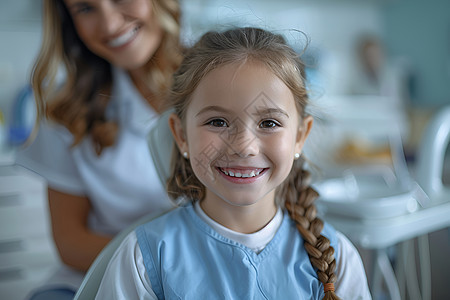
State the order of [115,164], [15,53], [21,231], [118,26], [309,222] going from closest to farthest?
[309,222] → [118,26] → [115,164] → [21,231] → [15,53]

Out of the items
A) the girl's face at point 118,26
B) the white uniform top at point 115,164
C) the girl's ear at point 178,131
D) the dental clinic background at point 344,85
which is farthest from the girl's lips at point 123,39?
the dental clinic background at point 344,85

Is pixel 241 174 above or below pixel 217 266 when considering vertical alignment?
above

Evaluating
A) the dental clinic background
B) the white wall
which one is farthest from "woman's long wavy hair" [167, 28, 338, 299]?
the white wall

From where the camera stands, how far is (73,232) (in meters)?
0.82

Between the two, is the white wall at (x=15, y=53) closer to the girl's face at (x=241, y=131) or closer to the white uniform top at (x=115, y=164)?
the white uniform top at (x=115, y=164)

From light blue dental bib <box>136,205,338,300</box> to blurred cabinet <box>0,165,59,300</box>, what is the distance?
1.44 meters

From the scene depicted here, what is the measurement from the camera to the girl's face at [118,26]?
0.71m

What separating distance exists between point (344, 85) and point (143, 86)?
226 cm

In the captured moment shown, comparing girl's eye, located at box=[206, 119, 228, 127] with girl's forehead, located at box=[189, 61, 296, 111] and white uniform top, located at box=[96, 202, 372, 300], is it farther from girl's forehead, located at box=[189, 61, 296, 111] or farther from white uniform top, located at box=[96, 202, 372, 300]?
white uniform top, located at box=[96, 202, 372, 300]

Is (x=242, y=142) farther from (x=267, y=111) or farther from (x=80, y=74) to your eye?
(x=80, y=74)

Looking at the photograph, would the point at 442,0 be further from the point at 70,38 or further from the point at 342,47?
the point at 70,38

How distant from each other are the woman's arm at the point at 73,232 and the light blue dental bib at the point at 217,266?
0.90 ft

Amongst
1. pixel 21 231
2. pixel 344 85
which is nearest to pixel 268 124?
pixel 21 231

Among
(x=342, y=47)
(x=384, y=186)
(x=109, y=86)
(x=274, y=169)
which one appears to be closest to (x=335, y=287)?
(x=274, y=169)
